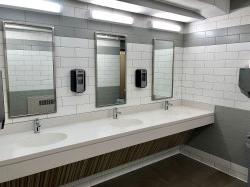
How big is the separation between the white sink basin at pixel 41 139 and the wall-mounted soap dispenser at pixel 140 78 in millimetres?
1312

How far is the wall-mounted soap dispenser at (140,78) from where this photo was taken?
2.84m

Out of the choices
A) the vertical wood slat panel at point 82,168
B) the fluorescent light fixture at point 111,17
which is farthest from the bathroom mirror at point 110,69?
the vertical wood slat panel at point 82,168

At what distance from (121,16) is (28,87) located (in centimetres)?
142

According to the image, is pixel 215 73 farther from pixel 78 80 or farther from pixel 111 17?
pixel 78 80

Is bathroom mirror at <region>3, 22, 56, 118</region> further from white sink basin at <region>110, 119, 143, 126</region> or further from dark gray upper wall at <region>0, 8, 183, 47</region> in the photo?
white sink basin at <region>110, 119, 143, 126</region>

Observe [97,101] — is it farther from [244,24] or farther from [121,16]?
[244,24]

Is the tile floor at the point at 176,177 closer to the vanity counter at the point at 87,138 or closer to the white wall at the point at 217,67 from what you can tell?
the vanity counter at the point at 87,138

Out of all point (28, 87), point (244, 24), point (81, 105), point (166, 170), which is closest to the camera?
point (28, 87)

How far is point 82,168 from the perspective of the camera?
222 cm

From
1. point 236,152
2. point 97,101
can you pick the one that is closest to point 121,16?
point 97,101

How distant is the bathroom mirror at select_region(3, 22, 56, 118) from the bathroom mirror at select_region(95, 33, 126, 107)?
584mm

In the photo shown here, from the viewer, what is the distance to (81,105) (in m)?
2.43

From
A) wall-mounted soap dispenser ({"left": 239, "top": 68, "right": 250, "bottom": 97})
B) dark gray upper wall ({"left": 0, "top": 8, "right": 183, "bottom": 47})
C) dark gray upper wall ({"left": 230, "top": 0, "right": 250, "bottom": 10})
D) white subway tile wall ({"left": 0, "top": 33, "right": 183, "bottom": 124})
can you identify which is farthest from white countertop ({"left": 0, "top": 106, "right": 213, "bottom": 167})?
dark gray upper wall ({"left": 230, "top": 0, "right": 250, "bottom": 10})

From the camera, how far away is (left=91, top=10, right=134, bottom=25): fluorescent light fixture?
7.73 feet
